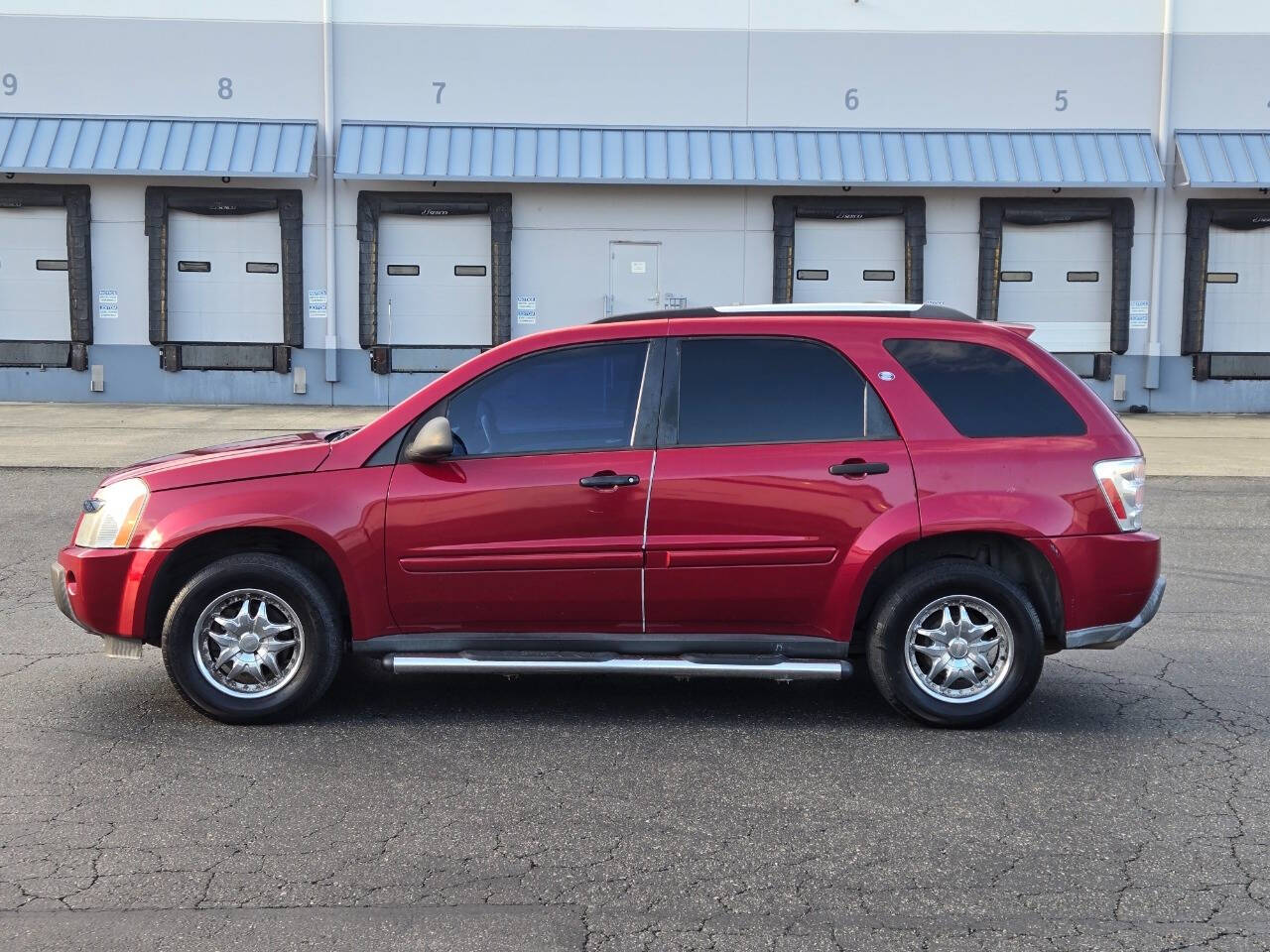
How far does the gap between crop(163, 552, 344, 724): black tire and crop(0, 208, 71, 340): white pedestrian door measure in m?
17.1

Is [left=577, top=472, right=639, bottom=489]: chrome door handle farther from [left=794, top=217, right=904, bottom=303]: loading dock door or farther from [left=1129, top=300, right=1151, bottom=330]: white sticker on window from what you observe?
[left=1129, top=300, right=1151, bottom=330]: white sticker on window

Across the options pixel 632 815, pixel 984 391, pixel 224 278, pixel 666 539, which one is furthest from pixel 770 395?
pixel 224 278

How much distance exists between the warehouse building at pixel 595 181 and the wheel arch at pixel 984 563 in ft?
49.5

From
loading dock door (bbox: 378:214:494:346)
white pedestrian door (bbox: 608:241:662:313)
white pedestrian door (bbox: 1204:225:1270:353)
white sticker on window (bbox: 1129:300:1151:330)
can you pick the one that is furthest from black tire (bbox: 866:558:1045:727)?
white pedestrian door (bbox: 1204:225:1270:353)

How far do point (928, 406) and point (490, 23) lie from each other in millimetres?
16532

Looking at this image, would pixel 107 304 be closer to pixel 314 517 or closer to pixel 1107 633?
pixel 314 517

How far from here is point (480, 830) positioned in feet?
14.9

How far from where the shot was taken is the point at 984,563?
5805 mm

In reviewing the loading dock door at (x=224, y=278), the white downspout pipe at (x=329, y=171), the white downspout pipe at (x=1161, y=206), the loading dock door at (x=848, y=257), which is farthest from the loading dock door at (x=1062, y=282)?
the loading dock door at (x=224, y=278)

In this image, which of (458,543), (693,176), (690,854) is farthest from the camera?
(693,176)

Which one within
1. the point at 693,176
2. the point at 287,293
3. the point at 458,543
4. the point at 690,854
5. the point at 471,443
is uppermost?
the point at 693,176

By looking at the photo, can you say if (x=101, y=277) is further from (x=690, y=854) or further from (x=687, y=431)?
(x=690, y=854)

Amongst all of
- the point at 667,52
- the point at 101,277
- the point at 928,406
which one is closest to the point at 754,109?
the point at 667,52

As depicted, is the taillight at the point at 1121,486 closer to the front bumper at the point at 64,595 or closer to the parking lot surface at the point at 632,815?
the parking lot surface at the point at 632,815
